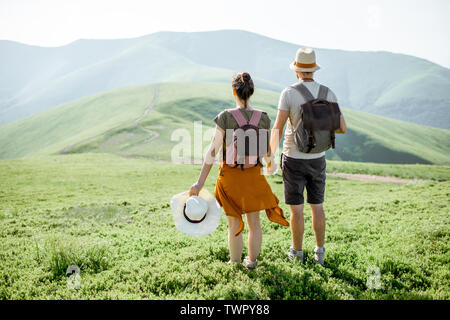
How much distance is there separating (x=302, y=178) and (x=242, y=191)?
1129mm

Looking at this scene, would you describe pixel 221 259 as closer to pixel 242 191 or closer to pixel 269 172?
pixel 242 191

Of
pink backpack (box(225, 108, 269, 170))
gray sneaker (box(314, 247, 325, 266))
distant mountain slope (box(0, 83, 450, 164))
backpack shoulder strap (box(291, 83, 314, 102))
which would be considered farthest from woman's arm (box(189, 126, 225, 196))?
distant mountain slope (box(0, 83, 450, 164))

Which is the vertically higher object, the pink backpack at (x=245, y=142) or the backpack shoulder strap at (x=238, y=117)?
the backpack shoulder strap at (x=238, y=117)

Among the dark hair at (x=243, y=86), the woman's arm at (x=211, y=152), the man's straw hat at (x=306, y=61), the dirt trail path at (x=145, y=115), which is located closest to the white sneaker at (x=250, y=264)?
the woman's arm at (x=211, y=152)

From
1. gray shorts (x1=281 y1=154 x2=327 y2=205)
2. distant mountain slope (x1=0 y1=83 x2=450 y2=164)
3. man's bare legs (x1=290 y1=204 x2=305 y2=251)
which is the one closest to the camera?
gray shorts (x1=281 y1=154 x2=327 y2=205)

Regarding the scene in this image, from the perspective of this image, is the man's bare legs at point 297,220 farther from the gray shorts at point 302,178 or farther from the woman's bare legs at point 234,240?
the woman's bare legs at point 234,240

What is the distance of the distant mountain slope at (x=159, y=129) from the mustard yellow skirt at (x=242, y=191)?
5177cm

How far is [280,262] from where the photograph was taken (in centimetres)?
576

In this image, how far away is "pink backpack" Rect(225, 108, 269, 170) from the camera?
4.72m

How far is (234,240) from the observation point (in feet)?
17.3

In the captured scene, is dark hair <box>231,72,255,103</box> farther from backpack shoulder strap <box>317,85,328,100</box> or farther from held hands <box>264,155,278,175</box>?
backpack shoulder strap <box>317,85,328,100</box>

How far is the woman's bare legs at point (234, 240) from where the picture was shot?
5.05 m

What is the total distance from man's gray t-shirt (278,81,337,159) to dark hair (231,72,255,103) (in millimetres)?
597
